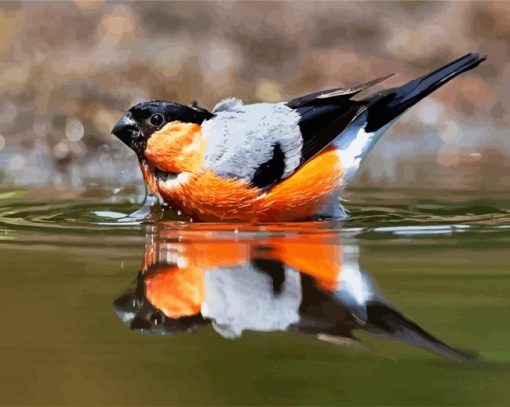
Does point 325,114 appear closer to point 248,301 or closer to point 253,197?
point 253,197

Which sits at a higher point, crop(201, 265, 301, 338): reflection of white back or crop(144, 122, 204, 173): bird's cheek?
crop(144, 122, 204, 173): bird's cheek

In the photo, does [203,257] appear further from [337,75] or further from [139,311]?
[337,75]

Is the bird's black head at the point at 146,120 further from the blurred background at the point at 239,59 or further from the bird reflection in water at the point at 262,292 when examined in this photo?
the blurred background at the point at 239,59

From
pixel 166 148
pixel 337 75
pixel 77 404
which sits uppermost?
pixel 337 75

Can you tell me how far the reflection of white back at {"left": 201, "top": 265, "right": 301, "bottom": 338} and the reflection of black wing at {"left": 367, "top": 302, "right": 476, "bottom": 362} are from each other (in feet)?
0.52

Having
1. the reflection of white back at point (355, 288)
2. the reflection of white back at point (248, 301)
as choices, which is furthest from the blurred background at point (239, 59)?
the reflection of white back at point (248, 301)

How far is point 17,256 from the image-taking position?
301 cm

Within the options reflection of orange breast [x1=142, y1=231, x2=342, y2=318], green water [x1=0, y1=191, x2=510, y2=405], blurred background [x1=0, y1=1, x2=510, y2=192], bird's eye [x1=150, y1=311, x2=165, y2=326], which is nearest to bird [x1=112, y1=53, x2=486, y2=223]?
green water [x1=0, y1=191, x2=510, y2=405]

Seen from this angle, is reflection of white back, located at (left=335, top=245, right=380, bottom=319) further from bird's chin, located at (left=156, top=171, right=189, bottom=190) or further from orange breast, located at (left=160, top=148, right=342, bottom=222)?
bird's chin, located at (left=156, top=171, right=189, bottom=190)

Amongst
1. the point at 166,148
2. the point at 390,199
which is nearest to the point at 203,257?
the point at 166,148

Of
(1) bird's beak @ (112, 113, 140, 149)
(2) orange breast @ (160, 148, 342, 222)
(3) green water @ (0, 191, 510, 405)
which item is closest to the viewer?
(3) green water @ (0, 191, 510, 405)

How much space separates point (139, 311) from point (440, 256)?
3.29 ft

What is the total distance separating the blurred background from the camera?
810cm

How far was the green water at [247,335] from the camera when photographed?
1.70 m
